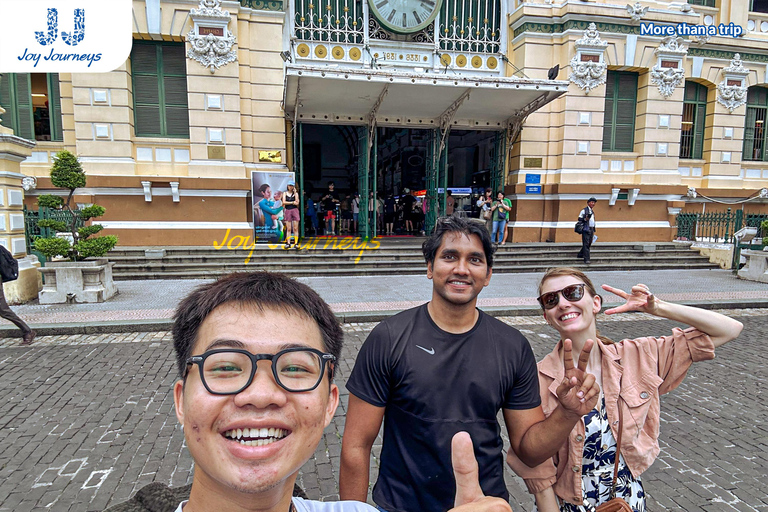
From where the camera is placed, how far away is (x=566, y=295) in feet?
7.05

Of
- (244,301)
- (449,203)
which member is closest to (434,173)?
(449,203)

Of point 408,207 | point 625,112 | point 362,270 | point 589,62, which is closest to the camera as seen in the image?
point 362,270

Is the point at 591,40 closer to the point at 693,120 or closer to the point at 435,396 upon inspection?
the point at 693,120

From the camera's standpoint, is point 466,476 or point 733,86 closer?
point 466,476

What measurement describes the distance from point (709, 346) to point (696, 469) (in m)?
1.99

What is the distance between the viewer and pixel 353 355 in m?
6.07

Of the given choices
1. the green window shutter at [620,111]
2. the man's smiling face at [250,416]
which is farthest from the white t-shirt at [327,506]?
the green window shutter at [620,111]

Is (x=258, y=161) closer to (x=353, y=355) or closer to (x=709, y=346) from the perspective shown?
(x=353, y=355)

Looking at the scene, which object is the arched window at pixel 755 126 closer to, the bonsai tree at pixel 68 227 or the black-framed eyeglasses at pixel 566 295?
the black-framed eyeglasses at pixel 566 295

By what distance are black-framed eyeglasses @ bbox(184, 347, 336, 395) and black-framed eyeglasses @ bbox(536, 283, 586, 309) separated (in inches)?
55.4

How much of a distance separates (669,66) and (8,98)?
21934 millimetres

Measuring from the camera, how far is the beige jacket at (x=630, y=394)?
2021 millimetres

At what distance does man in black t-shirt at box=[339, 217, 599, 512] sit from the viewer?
1.90 meters

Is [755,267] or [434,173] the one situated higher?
[434,173]
